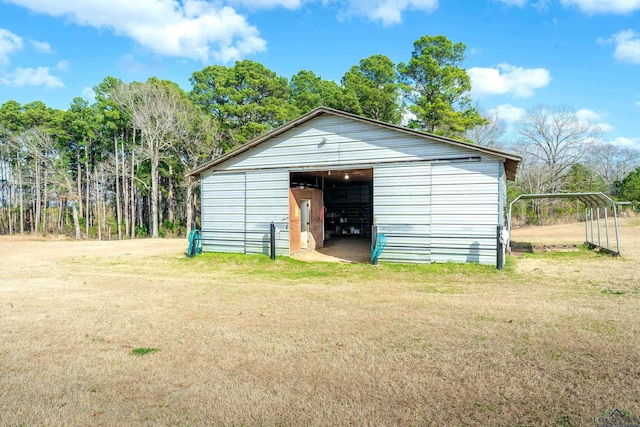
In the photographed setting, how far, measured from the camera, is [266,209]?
1348 centimetres

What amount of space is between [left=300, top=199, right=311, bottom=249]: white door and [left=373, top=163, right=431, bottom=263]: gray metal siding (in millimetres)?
3649

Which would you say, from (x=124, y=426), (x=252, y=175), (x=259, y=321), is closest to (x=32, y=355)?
(x=124, y=426)

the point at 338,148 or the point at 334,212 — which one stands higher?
the point at 338,148

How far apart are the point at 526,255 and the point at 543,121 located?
2916 centimetres

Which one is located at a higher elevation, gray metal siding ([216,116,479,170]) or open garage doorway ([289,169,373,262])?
gray metal siding ([216,116,479,170])

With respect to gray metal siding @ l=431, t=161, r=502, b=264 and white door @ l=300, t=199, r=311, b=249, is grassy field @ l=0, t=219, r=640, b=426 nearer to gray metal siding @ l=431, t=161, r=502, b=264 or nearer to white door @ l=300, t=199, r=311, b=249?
gray metal siding @ l=431, t=161, r=502, b=264

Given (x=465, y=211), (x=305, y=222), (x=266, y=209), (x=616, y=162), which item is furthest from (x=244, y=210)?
(x=616, y=162)

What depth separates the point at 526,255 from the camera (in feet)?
44.9

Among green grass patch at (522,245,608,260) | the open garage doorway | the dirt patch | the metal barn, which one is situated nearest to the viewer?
the metal barn

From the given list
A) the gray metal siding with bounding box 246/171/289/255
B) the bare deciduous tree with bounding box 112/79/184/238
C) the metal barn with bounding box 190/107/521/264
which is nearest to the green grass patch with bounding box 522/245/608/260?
the metal barn with bounding box 190/107/521/264

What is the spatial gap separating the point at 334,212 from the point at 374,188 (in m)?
10.1

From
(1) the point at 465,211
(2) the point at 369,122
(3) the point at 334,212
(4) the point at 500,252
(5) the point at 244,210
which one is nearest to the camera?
(4) the point at 500,252

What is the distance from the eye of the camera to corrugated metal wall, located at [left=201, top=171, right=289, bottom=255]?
523 inches

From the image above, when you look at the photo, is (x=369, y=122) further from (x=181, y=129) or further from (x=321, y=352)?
(x=181, y=129)
